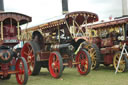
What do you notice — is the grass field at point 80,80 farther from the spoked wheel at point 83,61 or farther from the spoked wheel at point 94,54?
the spoked wheel at point 94,54

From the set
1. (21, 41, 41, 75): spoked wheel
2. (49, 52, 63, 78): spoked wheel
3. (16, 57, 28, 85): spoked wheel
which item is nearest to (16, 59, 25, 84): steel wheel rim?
(16, 57, 28, 85): spoked wheel

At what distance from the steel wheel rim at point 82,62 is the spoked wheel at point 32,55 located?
1296mm

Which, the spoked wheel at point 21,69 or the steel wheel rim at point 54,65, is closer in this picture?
the spoked wheel at point 21,69

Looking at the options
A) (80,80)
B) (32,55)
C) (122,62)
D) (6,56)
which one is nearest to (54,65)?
(80,80)

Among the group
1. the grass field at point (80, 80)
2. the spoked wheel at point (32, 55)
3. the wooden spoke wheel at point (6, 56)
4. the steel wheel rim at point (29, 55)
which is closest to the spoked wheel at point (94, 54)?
the grass field at point (80, 80)

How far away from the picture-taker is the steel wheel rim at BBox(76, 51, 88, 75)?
596 cm

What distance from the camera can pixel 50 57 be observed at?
228 inches

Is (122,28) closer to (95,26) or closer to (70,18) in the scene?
(95,26)

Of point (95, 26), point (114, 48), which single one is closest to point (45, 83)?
point (114, 48)

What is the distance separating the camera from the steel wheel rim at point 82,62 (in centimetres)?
596

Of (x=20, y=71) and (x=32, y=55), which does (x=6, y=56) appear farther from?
(x=32, y=55)

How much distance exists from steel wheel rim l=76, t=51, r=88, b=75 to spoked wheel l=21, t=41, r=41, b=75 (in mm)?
1296

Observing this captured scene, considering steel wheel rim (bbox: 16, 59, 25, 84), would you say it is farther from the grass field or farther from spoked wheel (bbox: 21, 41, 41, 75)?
spoked wheel (bbox: 21, 41, 41, 75)

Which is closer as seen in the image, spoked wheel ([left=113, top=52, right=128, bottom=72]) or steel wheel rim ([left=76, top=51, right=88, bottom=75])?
steel wheel rim ([left=76, top=51, right=88, bottom=75])
